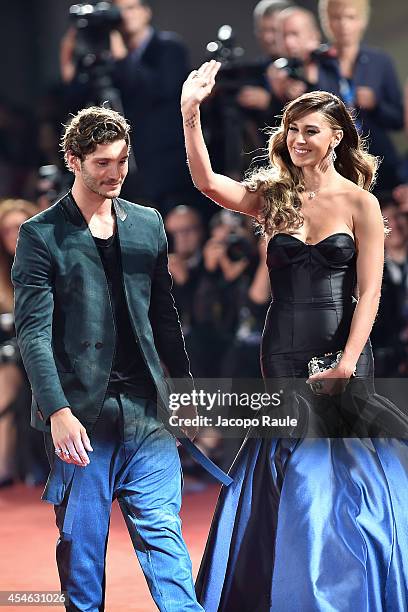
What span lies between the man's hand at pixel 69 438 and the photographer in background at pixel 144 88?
8.99ft

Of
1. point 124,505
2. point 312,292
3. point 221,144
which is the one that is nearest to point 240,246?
point 221,144

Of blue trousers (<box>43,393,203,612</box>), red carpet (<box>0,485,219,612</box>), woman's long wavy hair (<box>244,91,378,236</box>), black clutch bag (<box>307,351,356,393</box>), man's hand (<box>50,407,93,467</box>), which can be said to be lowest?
red carpet (<box>0,485,219,612</box>)

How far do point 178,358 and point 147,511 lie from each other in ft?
1.47

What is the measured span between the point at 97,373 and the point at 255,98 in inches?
107

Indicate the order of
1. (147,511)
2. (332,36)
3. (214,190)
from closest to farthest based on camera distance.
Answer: (147,511) → (214,190) → (332,36)

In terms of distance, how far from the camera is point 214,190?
321 centimetres

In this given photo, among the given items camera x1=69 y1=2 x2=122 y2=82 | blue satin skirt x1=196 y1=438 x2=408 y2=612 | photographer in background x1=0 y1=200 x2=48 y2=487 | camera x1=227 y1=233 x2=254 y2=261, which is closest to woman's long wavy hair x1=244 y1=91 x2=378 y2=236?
blue satin skirt x1=196 y1=438 x2=408 y2=612

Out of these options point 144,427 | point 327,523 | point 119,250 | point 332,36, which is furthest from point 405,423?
point 332,36

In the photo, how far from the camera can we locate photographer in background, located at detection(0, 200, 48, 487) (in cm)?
570

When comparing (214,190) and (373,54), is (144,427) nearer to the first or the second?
(214,190)

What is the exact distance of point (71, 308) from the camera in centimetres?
301

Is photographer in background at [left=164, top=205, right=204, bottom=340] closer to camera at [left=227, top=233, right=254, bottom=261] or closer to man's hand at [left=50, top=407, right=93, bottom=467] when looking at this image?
camera at [left=227, top=233, right=254, bottom=261]

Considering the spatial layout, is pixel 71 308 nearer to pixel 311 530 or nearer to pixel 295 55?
pixel 311 530
